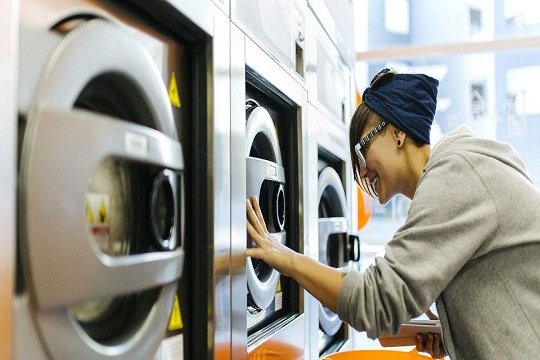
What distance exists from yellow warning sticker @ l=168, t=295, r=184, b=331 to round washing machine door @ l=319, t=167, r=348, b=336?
1.18m

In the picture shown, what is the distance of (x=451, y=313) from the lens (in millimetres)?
1444

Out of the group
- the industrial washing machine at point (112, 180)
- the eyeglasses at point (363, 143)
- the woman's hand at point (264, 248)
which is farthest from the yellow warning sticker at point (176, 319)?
the eyeglasses at point (363, 143)

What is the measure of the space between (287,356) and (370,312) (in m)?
0.62

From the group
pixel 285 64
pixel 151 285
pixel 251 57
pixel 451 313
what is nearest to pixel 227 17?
pixel 251 57

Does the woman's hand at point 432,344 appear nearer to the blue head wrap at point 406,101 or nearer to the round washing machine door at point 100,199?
the blue head wrap at point 406,101

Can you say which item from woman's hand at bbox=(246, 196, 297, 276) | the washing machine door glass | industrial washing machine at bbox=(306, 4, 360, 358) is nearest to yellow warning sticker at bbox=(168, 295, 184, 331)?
the washing machine door glass

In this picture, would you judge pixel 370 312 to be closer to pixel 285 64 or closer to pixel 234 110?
pixel 234 110

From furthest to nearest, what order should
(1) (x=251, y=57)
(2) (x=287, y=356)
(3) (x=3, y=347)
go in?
1. (2) (x=287, y=356)
2. (1) (x=251, y=57)
3. (3) (x=3, y=347)

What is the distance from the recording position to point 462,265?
1343mm

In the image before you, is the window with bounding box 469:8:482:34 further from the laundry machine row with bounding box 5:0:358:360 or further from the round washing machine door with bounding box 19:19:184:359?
the round washing machine door with bounding box 19:19:184:359

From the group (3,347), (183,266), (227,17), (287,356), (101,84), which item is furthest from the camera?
(287,356)

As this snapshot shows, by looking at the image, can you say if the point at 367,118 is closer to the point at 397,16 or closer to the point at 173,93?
the point at 173,93

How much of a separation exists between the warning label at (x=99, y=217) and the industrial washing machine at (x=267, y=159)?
45cm

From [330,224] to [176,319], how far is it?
1364 millimetres
